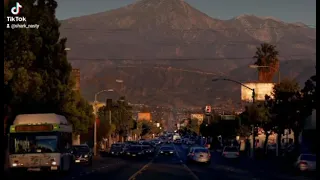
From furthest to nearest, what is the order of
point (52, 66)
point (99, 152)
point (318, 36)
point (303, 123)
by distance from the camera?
point (99, 152) < point (303, 123) < point (52, 66) < point (318, 36)

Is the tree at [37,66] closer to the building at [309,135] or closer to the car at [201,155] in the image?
the car at [201,155]

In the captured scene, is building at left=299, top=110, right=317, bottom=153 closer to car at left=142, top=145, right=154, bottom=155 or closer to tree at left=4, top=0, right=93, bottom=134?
car at left=142, top=145, right=154, bottom=155

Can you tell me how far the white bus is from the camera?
43.2 meters

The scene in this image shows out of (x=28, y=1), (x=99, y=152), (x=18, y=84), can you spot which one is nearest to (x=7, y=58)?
(x=18, y=84)

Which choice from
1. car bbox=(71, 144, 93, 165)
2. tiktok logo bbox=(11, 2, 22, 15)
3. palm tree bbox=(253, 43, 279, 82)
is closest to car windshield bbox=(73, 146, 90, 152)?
car bbox=(71, 144, 93, 165)

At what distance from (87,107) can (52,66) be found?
30.6 metres

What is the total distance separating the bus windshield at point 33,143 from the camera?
43.3 meters

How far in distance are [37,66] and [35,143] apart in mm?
18194

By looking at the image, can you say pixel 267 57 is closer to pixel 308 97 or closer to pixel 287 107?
pixel 287 107

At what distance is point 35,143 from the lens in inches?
1720

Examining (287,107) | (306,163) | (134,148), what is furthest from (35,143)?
(134,148)

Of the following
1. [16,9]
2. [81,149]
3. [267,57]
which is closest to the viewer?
[16,9]

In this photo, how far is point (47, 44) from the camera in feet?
202

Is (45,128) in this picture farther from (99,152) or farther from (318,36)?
(99,152)
